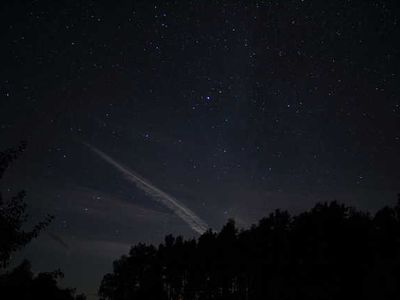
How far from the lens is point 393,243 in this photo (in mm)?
37375

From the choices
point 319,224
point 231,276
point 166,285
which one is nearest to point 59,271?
point 319,224

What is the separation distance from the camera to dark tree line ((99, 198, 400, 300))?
3709 centimetres

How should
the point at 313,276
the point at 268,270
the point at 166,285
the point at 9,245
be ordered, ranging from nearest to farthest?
the point at 9,245 < the point at 313,276 < the point at 268,270 < the point at 166,285

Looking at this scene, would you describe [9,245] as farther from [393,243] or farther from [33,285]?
[393,243]

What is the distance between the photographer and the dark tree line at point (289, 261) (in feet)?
122

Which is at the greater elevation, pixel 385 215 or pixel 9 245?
pixel 385 215

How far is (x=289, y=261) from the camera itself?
4188 centimetres

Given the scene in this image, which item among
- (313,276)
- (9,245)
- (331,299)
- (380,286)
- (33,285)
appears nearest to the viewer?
(9,245)

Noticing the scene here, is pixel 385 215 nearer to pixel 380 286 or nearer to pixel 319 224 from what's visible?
pixel 319 224

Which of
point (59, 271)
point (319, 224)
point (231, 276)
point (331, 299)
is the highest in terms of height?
point (319, 224)

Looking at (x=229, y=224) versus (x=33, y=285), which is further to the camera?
(x=229, y=224)

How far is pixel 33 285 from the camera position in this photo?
24.6 metres

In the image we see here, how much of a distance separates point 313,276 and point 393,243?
836cm

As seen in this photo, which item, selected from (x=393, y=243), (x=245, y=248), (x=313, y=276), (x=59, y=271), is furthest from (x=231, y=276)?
(x=59, y=271)
